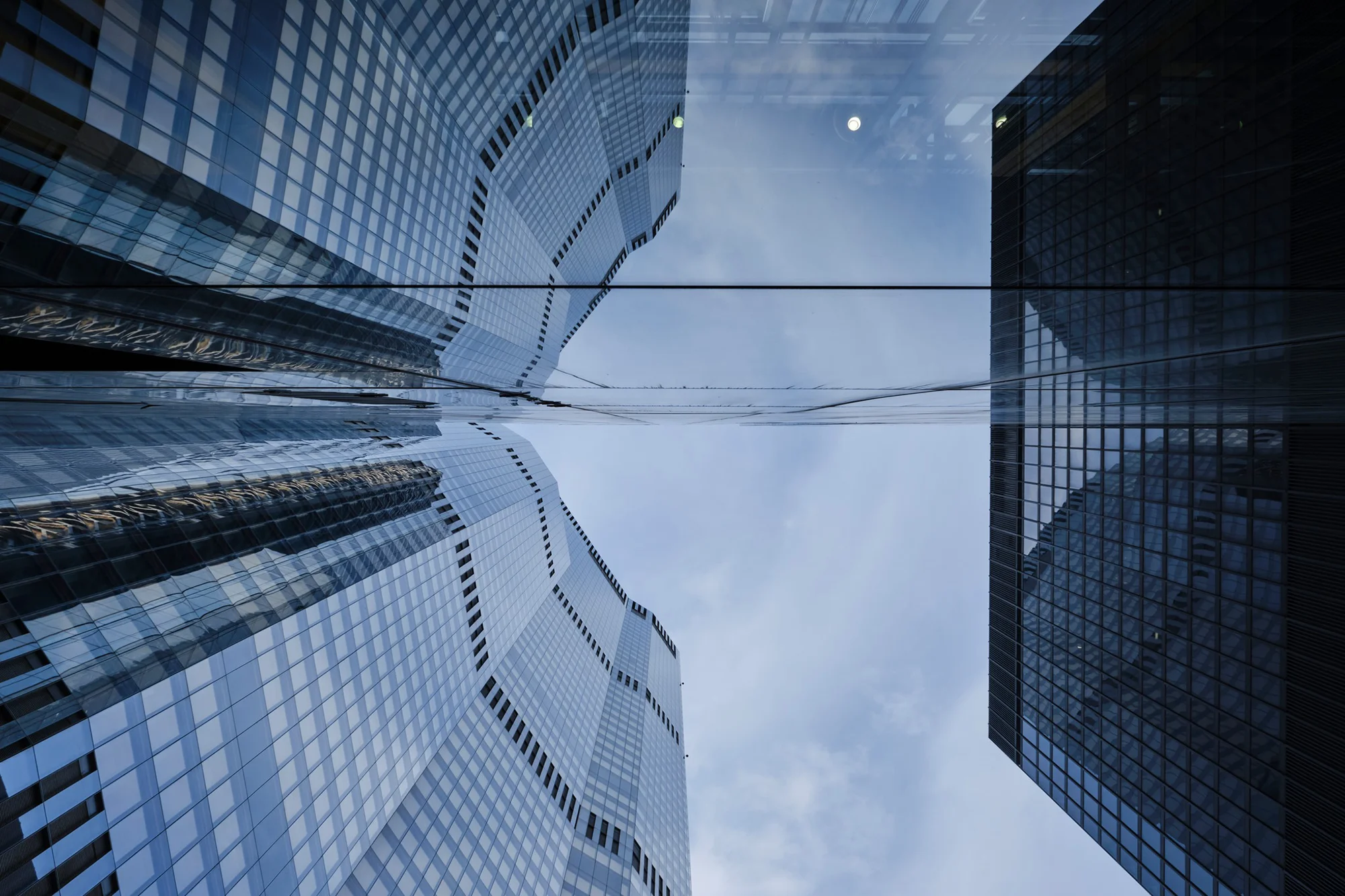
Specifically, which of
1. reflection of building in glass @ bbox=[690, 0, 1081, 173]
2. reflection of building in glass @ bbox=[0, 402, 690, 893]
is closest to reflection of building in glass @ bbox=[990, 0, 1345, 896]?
reflection of building in glass @ bbox=[690, 0, 1081, 173]

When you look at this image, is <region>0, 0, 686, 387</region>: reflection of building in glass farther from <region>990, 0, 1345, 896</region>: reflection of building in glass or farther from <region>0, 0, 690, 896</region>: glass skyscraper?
<region>990, 0, 1345, 896</region>: reflection of building in glass

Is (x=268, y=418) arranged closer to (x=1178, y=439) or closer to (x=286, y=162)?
(x=286, y=162)

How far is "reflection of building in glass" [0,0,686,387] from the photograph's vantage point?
16.8 metres

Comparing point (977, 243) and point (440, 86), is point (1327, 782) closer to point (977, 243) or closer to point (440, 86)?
point (977, 243)

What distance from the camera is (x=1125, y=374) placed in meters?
15.2

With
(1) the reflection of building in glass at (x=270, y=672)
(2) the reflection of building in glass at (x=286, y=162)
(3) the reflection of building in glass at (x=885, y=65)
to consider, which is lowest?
(1) the reflection of building in glass at (x=270, y=672)

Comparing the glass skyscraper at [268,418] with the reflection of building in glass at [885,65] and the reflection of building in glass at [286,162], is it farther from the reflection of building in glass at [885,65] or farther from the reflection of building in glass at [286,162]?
the reflection of building in glass at [885,65]

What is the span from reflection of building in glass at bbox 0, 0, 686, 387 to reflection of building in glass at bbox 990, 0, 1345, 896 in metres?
9.53

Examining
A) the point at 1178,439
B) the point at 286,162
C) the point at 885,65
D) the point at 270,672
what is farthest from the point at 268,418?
the point at 1178,439

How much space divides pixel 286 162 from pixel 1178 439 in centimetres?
4024

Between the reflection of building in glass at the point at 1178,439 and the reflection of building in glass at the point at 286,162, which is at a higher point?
the reflection of building in glass at the point at 286,162

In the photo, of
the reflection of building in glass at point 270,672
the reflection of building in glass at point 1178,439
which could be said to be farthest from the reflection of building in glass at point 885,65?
the reflection of building in glass at point 270,672

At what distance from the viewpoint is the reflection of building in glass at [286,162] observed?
16.8 meters

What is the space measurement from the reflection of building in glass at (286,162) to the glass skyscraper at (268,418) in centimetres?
16
